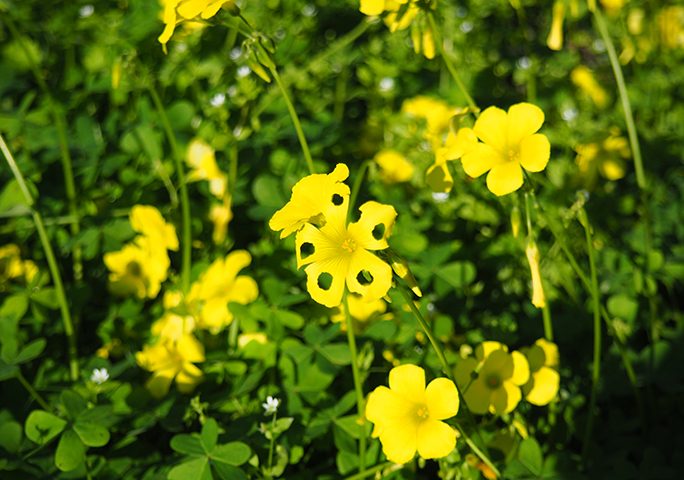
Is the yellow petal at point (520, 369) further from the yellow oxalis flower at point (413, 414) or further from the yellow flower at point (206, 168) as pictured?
the yellow flower at point (206, 168)

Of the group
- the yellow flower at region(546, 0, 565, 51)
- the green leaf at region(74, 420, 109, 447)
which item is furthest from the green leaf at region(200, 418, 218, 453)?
the yellow flower at region(546, 0, 565, 51)

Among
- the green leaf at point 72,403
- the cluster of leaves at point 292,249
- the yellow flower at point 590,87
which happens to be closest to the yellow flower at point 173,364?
the cluster of leaves at point 292,249

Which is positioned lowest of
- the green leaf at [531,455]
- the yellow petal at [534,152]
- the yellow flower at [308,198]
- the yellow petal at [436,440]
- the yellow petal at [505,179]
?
the green leaf at [531,455]

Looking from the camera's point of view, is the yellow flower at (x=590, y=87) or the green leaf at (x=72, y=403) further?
the yellow flower at (x=590, y=87)

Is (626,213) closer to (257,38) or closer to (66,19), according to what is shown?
(257,38)

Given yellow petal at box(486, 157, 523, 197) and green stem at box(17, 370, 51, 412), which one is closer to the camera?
yellow petal at box(486, 157, 523, 197)

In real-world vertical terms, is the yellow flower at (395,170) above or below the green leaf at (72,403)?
below

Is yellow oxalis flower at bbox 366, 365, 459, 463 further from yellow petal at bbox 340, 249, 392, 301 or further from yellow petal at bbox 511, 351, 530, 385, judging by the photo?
yellow petal at bbox 511, 351, 530, 385
